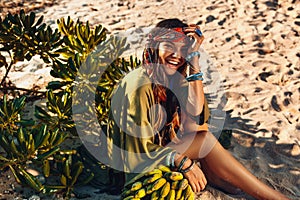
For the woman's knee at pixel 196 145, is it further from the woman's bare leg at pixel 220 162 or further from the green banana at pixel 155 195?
the green banana at pixel 155 195

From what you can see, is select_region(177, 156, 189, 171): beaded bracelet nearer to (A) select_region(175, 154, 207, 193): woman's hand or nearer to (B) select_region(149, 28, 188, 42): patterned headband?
(A) select_region(175, 154, 207, 193): woman's hand

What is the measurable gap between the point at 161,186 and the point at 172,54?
2.47ft

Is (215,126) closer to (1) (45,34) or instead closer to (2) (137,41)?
(1) (45,34)

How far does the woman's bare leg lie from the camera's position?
3273 millimetres

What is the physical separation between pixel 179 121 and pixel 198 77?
1.07ft

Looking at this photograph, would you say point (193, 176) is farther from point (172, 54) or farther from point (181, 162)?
point (172, 54)

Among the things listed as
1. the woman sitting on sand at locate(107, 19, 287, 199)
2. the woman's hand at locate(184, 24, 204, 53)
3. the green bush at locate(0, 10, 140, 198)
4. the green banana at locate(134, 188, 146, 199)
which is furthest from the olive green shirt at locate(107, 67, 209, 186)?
the green bush at locate(0, 10, 140, 198)

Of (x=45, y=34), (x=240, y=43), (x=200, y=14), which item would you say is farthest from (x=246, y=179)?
(x=200, y=14)

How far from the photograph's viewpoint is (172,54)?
2.97 m

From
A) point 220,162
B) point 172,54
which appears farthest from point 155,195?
point 172,54

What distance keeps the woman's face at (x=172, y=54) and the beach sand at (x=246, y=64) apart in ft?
3.12

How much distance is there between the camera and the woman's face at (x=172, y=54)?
2.95m

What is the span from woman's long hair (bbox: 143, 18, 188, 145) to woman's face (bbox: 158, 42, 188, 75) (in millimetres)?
24

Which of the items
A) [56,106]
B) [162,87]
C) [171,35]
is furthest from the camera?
[56,106]
